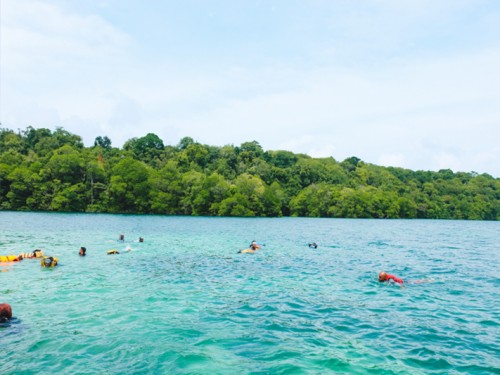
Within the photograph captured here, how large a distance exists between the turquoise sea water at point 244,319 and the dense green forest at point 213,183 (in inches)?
3669

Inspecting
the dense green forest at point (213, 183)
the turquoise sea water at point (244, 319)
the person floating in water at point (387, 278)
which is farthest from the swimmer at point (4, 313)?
the dense green forest at point (213, 183)

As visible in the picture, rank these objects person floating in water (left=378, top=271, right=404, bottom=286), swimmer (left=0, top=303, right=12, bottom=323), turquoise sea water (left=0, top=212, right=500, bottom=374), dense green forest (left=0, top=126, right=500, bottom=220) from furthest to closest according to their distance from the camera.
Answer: dense green forest (left=0, top=126, right=500, bottom=220), person floating in water (left=378, top=271, right=404, bottom=286), swimmer (left=0, top=303, right=12, bottom=323), turquoise sea water (left=0, top=212, right=500, bottom=374)

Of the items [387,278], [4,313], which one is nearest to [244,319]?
[4,313]

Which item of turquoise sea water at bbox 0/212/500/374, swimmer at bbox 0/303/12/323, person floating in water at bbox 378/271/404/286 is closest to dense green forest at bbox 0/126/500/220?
turquoise sea water at bbox 0/212/500/374

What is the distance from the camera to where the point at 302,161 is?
170750 mm

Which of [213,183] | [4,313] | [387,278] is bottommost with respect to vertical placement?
[4,313]

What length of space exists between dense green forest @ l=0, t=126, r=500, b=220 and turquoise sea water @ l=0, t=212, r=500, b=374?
93.2 metres

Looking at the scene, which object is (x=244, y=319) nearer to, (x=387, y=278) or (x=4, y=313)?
(x=4, y=313)

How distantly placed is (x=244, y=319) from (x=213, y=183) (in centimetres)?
10828

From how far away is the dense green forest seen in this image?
374 ft

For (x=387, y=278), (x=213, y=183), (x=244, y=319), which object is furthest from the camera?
(x=213, y=183)

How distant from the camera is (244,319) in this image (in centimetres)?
1440

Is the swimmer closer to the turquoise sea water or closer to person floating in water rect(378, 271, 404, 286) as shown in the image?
the turquoise sea water

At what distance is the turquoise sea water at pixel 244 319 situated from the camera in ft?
34.6
